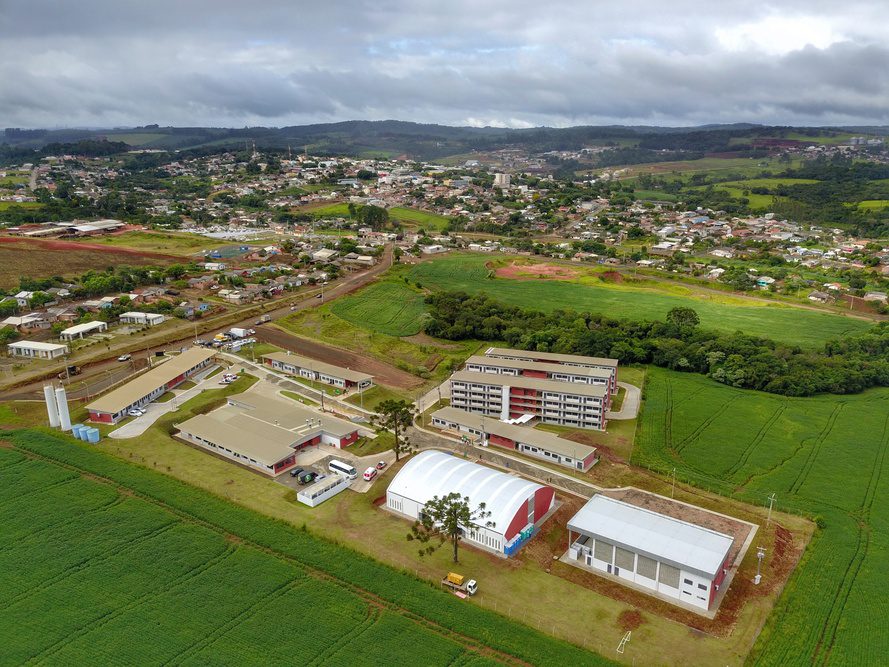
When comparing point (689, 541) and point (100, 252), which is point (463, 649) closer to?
point (689, 541)

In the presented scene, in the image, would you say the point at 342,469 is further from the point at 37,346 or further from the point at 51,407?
the point at 37,346

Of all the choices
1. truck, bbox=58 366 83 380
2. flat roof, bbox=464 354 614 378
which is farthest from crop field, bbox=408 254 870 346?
truck, bbox=58 366 83 380

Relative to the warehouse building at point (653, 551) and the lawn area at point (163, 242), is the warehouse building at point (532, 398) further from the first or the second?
the lawn area at point (163, 242)

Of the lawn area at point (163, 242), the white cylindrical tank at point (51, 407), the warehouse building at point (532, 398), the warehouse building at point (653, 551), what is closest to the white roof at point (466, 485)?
the warehouse building at point (653, 551)

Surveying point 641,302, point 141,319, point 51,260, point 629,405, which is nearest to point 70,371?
point 141,319

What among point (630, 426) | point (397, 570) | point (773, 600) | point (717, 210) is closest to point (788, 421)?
point (630, 426)
